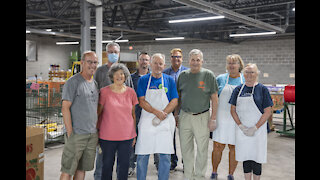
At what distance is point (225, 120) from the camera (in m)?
3.48

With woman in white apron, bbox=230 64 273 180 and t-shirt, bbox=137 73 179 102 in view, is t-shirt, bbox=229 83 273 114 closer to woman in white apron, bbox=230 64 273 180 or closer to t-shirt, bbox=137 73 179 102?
→ woman in white apron, bbox=230 64 273 180

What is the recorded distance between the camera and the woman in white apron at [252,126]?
3.07 meters

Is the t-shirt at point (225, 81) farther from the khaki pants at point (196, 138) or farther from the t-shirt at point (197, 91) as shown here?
the khaki pants at point (196, 138)

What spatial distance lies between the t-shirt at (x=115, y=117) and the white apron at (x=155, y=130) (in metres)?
0.31

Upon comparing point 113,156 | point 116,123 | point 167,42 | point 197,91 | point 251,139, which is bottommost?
point 113,156

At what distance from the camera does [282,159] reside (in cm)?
489

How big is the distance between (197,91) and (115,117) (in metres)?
1.01

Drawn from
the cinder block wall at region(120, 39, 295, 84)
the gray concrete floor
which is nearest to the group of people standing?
the gray concrete floor

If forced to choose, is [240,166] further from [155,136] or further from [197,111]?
[155,136]

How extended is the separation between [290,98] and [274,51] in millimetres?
10500

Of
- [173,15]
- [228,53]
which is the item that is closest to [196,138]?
[173,15]

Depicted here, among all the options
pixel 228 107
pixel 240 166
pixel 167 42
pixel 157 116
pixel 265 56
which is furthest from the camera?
pixel 167 42

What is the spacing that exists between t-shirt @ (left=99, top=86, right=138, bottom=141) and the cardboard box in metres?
0.66
